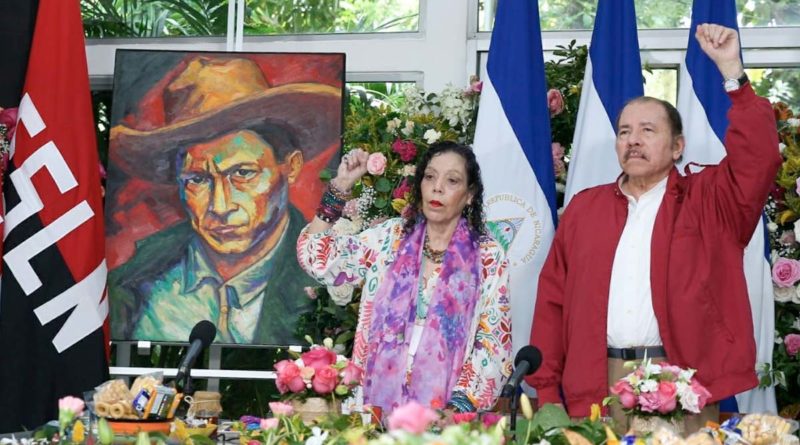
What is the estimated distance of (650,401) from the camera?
7.32ft

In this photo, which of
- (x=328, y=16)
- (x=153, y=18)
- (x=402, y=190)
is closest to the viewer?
(x=402, y=190)

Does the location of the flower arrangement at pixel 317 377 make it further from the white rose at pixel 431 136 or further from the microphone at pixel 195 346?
the white rose at pixel 431 136

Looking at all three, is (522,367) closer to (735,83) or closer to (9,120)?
(735,83)

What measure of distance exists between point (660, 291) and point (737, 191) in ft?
1.02

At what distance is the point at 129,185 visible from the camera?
424 centimetres

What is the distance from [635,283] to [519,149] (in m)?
1.03

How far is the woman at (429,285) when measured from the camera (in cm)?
295

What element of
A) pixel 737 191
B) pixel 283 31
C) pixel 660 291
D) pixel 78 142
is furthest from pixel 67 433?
pixel 283 31

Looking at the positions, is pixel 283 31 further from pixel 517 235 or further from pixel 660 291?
pixel 660 291

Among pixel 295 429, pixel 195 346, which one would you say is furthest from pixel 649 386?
pixel 195 346

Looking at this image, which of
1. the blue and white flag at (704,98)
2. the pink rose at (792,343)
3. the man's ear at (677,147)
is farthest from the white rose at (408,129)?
the pink rose at (792,343)

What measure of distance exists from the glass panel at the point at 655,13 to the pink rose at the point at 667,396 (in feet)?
8.48

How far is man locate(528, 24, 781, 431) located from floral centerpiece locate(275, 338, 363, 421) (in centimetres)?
83

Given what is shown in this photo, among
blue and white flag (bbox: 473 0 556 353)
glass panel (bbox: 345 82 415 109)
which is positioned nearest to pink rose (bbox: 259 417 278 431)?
blue and white flag (bbox: 473 0 556 353)
